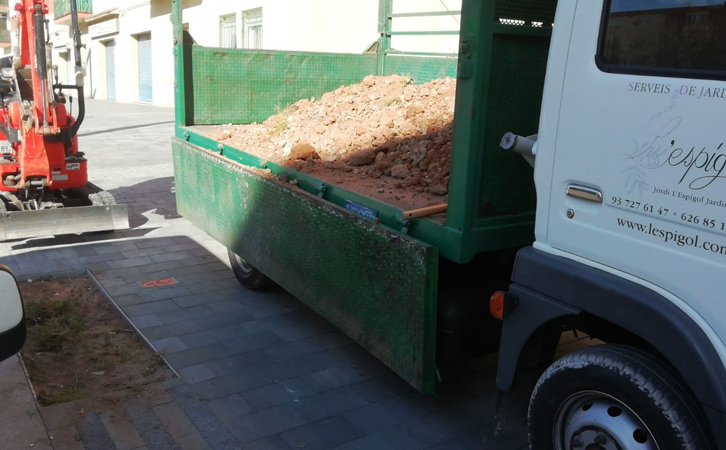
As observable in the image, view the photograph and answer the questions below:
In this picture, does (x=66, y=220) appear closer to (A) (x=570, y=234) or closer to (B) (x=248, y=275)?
(B) (x=248, y=275)

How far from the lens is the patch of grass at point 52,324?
4344mm

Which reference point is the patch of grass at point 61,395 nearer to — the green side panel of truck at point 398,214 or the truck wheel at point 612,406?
Result: the green side panel of truck at point 398,214

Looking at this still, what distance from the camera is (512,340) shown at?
2.66 meters

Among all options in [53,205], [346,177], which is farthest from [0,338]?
[53,205]

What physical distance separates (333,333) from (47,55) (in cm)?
390

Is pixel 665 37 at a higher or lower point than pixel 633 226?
higher

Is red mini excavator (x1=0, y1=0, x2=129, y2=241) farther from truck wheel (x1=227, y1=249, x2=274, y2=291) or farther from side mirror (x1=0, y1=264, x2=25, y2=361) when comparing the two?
side mirror (x1=0, y1=264, x2=25, y2=361)

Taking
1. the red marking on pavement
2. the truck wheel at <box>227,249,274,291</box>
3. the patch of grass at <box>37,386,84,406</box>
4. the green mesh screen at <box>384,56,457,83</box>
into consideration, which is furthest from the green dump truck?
the green mesh screen at <box>384,56,457,83</box>

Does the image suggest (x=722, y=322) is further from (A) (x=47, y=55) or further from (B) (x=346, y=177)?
(A) (x=47, y=55)

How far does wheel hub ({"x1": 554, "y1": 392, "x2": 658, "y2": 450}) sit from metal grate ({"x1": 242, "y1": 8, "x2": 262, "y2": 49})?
16876 millimetres

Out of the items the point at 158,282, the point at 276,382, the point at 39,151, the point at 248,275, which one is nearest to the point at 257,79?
the point at 248,275

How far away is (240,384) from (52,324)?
63.0 inches

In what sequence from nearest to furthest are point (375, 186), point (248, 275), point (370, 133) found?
point (375, 186), point (370, 133), point (248, 275)

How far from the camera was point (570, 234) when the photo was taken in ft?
7.94
